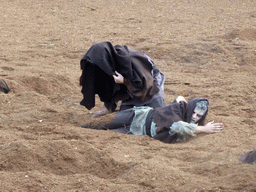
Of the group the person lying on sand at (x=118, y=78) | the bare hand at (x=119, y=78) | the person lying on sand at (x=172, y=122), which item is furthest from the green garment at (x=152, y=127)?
the bare hand at (x=119, y=78)

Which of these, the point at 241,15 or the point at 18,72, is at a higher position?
the point at 241,15

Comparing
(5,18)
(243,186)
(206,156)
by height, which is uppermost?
(243,186)

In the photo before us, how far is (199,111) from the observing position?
376cm

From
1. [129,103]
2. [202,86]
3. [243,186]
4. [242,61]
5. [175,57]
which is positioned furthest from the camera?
[175,57]

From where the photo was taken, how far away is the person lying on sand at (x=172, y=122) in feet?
12.1

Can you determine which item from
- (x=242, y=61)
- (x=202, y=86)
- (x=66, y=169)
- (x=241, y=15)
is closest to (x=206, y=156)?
(x=66, y=169)

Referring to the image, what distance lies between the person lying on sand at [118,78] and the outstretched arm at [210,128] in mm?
863

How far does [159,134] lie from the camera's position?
3.85m

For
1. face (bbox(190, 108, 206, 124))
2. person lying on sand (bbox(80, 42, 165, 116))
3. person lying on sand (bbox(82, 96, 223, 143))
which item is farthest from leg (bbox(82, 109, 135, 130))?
face (bbox(190, 108, 206, 124))

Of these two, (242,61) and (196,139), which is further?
(242,61)

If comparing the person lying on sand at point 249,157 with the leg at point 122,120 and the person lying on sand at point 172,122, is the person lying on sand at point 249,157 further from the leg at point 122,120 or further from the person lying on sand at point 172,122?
the leg at point 122,120

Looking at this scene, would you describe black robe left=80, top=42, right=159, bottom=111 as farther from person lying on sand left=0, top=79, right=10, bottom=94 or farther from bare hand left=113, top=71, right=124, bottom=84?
person lying on sand left=0, top=79, right=10, bottom=94

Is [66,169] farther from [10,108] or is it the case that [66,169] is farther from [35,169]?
[10,108]

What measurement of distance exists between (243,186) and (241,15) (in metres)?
7.85
